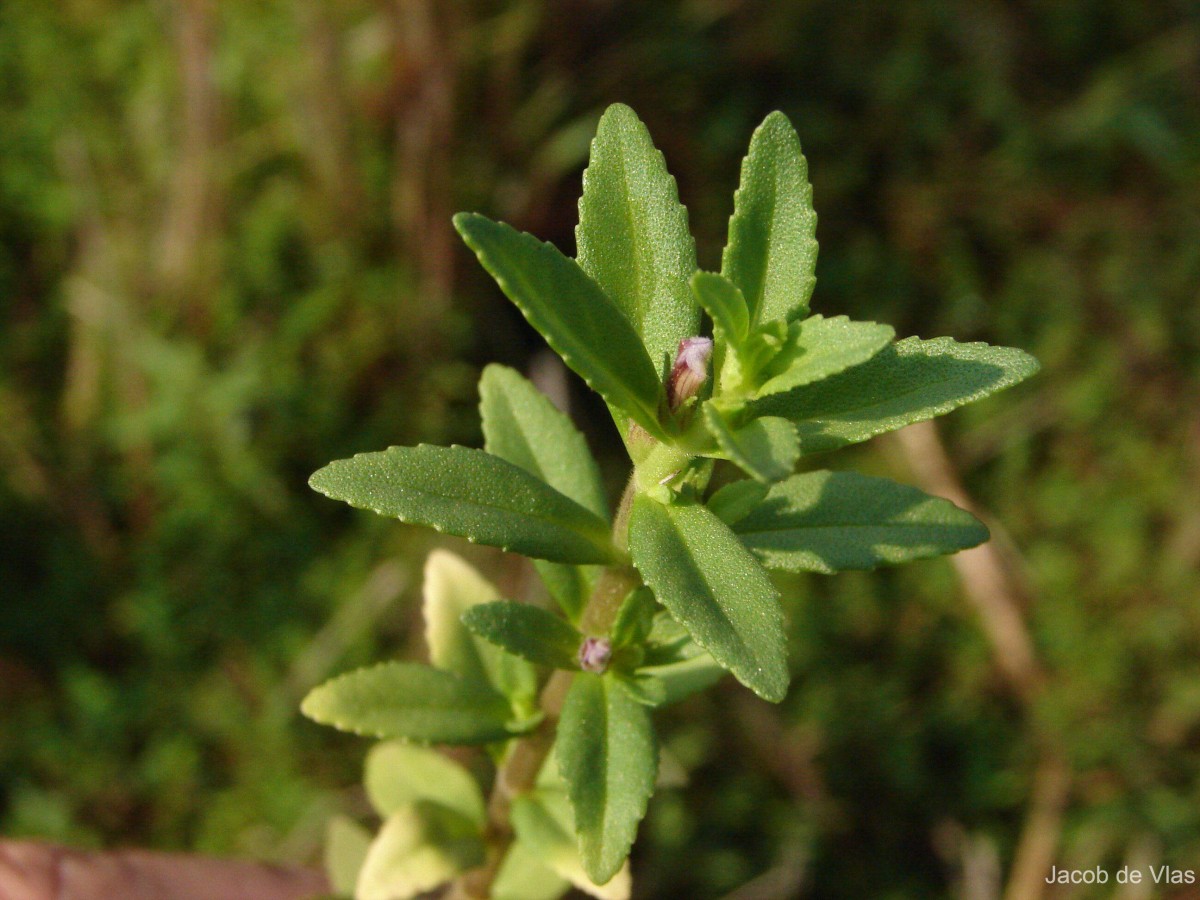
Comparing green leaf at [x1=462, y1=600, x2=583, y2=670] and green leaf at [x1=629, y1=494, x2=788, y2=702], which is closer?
green leaf at [x1=629, y1=494, x2=788, y2=702]

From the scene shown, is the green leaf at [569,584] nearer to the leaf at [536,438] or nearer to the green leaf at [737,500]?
the leaf at [536,438]

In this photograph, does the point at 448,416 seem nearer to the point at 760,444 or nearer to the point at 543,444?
the point at 543,444

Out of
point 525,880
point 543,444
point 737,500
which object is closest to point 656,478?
point 737,500

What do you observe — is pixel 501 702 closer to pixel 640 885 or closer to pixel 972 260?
pixel 640 885

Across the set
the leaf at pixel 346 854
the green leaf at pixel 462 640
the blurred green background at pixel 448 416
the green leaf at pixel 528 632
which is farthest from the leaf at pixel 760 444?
the blurred green background at pixel 448 416

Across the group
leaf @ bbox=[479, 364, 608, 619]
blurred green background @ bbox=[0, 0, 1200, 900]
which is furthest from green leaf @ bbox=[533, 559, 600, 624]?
blurred green background @ bbox=[0, 0, 1200, 900]

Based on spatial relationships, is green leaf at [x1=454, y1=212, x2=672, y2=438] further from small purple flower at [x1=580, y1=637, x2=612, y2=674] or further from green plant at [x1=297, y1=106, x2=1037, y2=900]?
small purple flower at [x1=580, y1=637, x2=612, y2=674]

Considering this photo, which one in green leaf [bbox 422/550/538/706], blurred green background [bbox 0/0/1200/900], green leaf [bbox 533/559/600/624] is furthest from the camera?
blurred green background [bbox 0/0/1200/900]
